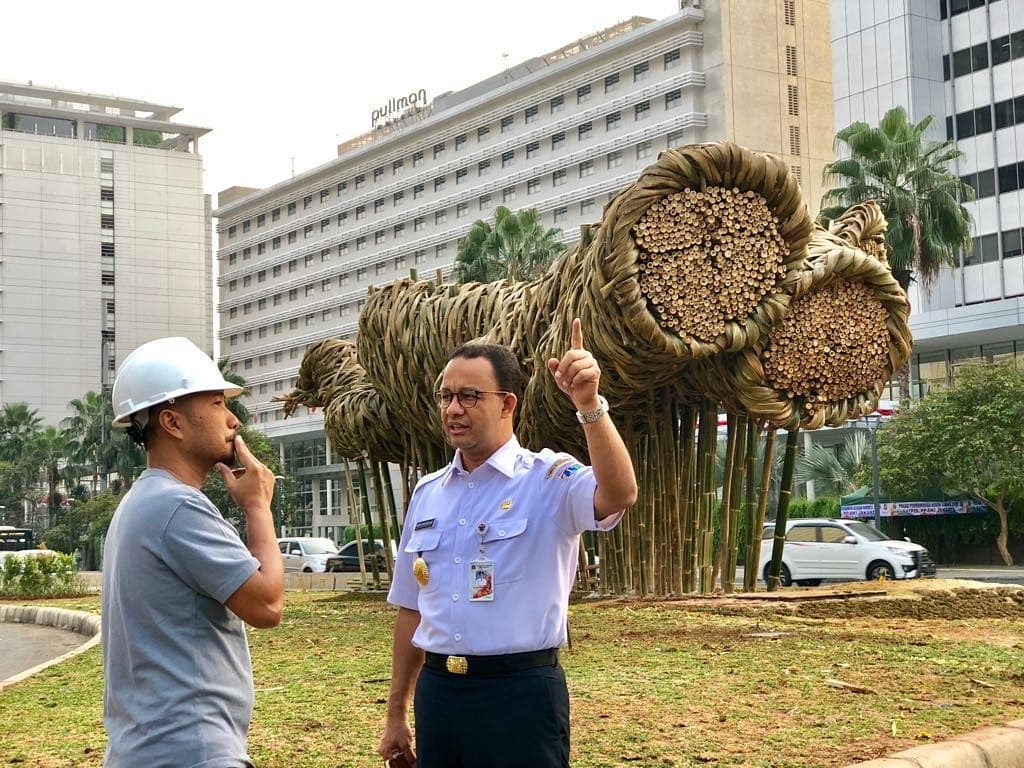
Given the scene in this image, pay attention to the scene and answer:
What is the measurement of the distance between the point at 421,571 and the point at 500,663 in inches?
15.2

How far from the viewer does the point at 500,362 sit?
138 inches

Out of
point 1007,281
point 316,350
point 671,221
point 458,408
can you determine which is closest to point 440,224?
point 1007,281

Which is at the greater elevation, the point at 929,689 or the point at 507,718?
the point at 507,718

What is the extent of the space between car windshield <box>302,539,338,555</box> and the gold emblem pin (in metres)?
32.6

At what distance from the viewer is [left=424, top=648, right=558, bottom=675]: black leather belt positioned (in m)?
3.25

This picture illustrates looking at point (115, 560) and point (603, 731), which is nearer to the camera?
point (115, 560)

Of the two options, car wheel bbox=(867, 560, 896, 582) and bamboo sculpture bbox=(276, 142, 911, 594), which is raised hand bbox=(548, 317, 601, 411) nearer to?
bamboo sculpture bbox=(276, 142, 911, 594)

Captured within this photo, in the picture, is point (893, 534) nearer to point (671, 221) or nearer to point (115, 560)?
point (671, 221)

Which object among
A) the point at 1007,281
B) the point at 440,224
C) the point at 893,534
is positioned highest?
the point at 440,224

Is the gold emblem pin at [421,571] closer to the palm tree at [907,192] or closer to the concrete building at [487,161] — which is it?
the palm tree at [907,192]

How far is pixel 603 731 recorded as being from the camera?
227 inches

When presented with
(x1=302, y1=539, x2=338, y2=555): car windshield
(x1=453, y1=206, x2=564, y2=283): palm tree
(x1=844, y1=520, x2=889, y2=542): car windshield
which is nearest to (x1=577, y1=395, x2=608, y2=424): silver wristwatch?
(x1=844, y1=520, x2=889, y2=542): car windshield

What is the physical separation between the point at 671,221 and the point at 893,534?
1219 inches

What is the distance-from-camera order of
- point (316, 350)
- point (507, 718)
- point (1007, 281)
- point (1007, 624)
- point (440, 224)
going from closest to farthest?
point (507, 718) < point (1007, 624) < point (316, 350) < point (1007, 281) < point (440, 224)
